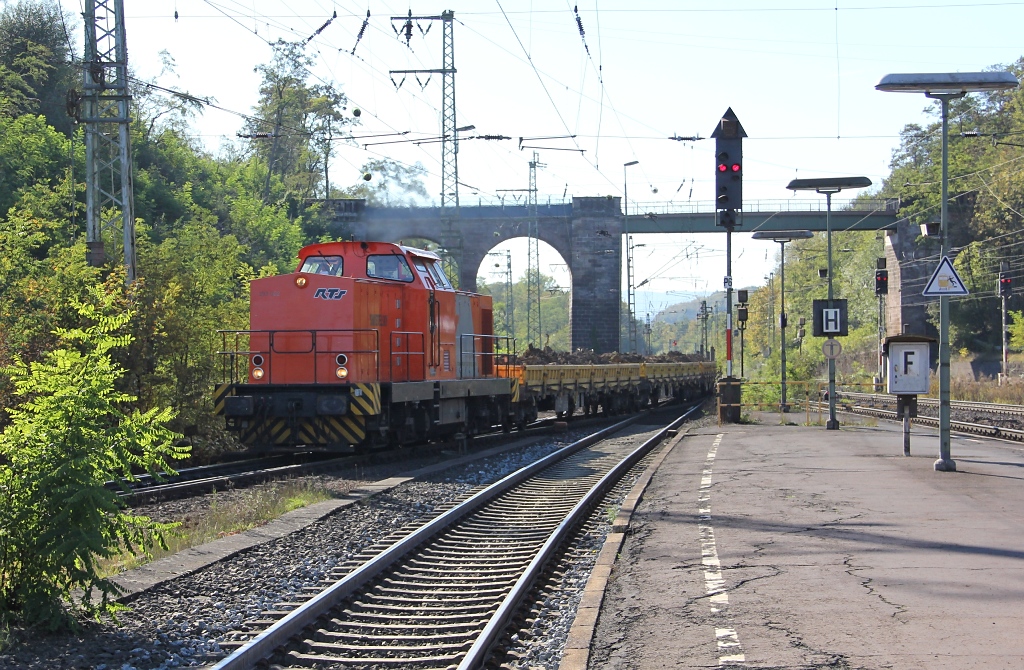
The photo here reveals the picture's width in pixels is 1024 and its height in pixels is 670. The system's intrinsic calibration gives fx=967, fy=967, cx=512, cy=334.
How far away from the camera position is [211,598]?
23.0 feet

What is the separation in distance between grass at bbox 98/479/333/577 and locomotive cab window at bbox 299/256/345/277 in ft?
14.7

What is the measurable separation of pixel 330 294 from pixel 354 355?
3.45 ft

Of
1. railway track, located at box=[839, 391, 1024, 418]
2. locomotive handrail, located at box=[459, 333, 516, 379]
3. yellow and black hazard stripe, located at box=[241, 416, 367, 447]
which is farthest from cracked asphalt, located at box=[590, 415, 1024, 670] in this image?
railway track, located at box=[839, 391, 1024, 418]

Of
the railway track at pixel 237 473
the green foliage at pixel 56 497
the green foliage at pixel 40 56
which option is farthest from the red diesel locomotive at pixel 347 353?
the green foliage at pixel 40 56

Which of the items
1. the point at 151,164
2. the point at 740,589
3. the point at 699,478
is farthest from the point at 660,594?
the point at 151,164

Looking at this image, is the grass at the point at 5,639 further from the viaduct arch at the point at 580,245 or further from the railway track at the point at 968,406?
the viaduct arch at the point at 580,245

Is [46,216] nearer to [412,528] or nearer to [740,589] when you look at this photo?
[412,528]

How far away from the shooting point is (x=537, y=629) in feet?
21.8

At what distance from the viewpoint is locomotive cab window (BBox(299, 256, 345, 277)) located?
16219mm

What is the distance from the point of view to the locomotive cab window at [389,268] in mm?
16344

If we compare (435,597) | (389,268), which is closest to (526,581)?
(435,597)

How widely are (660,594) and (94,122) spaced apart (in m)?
16.0

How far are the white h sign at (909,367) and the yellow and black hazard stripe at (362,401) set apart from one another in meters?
8.54

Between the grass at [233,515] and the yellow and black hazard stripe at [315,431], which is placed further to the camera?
the yellow and black hazard stripe at [315,431]
